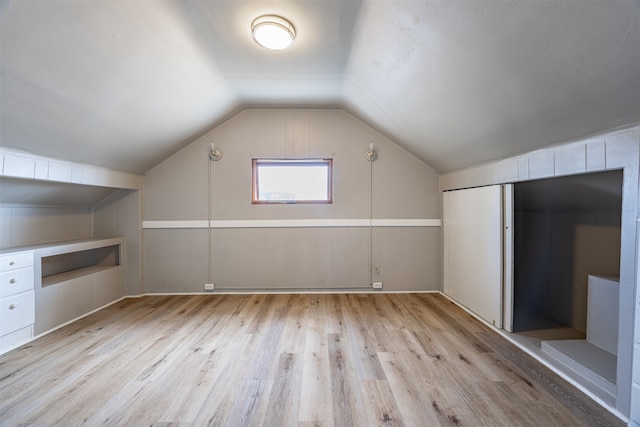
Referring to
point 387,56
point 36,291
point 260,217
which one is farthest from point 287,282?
point 387,56

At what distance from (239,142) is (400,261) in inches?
101

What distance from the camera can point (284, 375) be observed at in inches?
69.8

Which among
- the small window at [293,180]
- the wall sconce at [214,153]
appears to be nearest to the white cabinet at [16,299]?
the wall sconce at [214,153]

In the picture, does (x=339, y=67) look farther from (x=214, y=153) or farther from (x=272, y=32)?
(x=214, y=153)

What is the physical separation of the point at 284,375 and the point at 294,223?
1921mm

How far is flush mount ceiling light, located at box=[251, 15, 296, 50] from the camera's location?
1.71 meters

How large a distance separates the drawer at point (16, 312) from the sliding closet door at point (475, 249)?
396 centimetres

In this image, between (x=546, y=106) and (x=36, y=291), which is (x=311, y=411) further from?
(x=36, y=291)

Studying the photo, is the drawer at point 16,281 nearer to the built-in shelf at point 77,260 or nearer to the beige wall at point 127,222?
the built-in shelf at point 77,260

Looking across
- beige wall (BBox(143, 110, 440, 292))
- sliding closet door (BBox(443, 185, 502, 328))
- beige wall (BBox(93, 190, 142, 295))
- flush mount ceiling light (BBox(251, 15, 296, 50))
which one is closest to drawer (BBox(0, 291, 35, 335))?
beige wall (BBox(93, 190, 142, 295))

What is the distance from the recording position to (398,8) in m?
1.46

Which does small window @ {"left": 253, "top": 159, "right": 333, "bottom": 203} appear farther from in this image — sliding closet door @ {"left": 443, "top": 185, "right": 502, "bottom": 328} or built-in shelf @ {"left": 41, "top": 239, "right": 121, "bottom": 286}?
built-in shelf @ {"left": 41, "top": 239, "right": 121, "bottom": 286}

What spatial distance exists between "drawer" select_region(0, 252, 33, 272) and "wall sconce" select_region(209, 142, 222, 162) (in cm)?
188

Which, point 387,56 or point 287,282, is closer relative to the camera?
point 387,56
